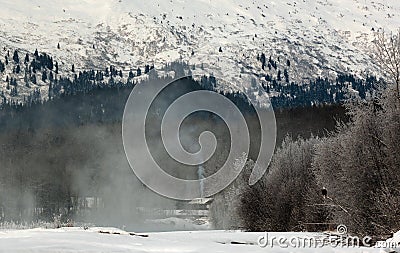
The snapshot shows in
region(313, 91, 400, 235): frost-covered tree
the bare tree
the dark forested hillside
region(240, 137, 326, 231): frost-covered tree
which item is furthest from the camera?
the dark forested hillside

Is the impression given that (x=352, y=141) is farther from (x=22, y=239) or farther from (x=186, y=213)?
(x=186, y=213)

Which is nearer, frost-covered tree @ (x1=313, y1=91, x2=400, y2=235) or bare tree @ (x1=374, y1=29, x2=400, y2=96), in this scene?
bare tree @ (x1=374, y1=29, x2=400, y2=96)

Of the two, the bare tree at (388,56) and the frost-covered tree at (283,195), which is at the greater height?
the bare tree at (388,56)

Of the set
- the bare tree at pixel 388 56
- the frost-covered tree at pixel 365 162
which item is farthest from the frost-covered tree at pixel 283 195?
the bare tree at pixel 388 56

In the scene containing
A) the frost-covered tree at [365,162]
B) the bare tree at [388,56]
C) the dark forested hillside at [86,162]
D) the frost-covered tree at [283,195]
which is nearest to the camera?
the bare tree at [388,56]

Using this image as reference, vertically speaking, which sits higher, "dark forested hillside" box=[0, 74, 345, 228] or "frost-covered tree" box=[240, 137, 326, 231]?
"dark forested hillside" box=[0, 74, 345, 228]

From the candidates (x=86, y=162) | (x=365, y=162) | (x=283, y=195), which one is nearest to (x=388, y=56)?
(x=365, y=162)

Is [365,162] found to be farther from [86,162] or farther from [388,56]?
[86,162]

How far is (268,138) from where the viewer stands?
118875 millimetres

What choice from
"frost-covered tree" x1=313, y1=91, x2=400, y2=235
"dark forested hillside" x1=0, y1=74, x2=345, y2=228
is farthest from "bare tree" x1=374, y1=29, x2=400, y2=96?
"dark forested hillside" x1=0, y1=74, x2=345, y2=228

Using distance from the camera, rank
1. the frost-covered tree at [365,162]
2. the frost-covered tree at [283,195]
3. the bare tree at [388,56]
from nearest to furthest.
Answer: the bare tree at [388,56]
the frost-covered tree at [365,162]
the frost-covered tree at [283,195]

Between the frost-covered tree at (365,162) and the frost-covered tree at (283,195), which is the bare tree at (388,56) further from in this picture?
the frost-covered tree at (283,195)

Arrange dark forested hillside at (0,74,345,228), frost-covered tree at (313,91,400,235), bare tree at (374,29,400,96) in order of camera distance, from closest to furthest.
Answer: bare tree at (374,29,400,96) → frost-covered tree at (313,91,400,235) → dark forested hillside at (0,74,345,228)

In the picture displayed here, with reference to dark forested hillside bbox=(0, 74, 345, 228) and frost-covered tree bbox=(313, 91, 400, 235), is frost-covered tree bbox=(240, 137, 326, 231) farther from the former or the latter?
dark forested hillside bbox=(0, 74, 345, 228)
